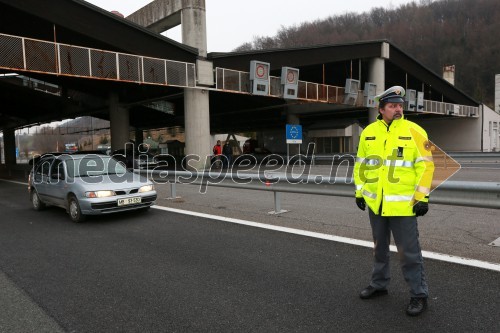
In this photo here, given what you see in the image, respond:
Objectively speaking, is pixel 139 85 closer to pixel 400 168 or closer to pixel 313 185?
pixel 313 185

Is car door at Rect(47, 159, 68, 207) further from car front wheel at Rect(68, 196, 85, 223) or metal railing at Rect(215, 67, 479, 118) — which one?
metal railing at Rect(215, 67, 479, 118)

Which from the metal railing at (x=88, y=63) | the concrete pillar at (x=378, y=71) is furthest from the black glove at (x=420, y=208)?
the concrete pillar at (x=378, y=71)

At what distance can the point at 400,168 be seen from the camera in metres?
3.43

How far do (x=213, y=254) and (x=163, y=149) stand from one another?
5676cm

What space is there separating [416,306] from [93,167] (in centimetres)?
762

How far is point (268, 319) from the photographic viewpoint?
3.38m

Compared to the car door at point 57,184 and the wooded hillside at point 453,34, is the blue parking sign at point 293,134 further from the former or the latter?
the wooded hillside at point 453,34

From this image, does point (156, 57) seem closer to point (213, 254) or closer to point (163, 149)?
point (213, 254)

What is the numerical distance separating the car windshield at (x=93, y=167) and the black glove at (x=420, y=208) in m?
7.19

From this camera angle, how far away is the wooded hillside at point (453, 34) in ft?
247

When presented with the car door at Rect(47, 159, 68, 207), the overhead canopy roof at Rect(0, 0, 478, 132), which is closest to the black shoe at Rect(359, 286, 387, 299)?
the car door at Rect(47, 159, 68, 207)

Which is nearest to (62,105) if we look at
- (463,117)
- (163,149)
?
(163,149)

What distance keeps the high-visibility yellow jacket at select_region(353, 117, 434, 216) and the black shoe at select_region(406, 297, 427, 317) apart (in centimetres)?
75

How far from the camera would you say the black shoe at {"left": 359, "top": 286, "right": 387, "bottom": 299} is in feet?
12.2
